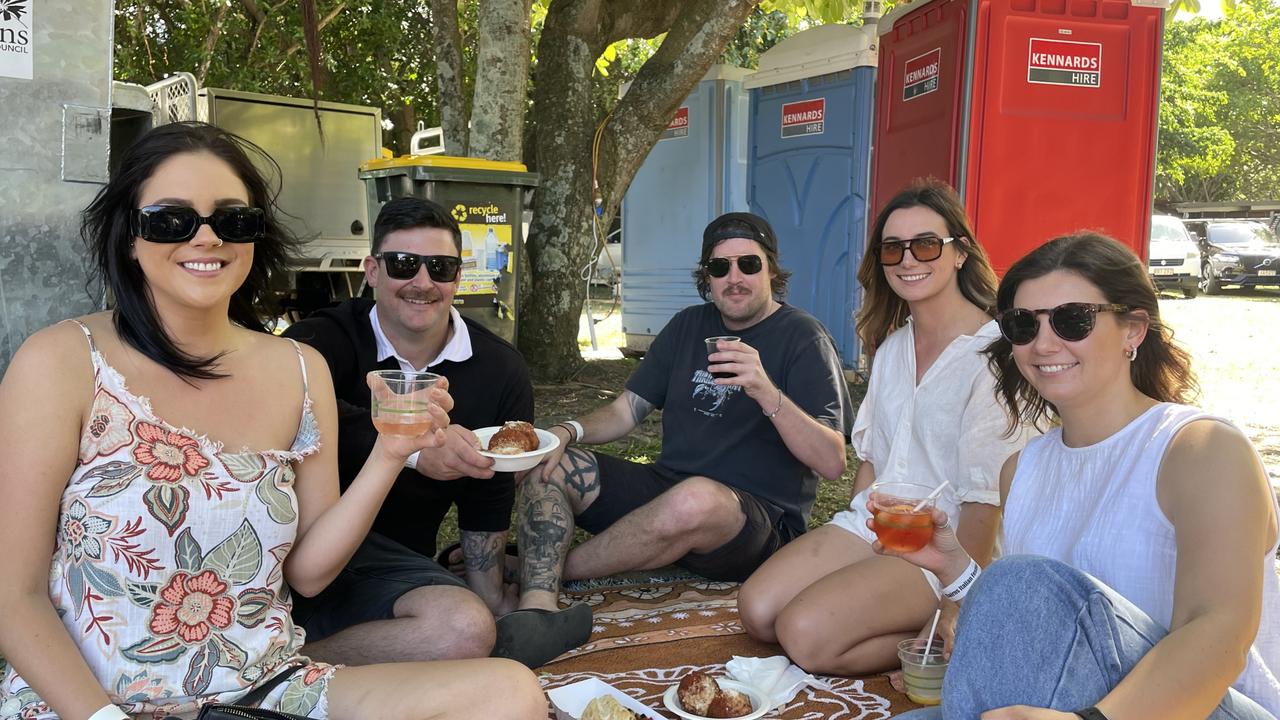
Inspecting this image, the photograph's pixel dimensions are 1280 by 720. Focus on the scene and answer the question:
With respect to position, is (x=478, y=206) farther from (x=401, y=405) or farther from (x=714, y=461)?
(x=401, y=405)

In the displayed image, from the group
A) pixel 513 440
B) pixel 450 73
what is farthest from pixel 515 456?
pixel 450 73

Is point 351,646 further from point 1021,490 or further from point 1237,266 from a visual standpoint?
point 1237,266

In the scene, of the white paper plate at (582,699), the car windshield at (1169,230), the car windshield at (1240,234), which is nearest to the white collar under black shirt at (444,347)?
the white paper plate at (582,699)

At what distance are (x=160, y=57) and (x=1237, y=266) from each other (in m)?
20.8

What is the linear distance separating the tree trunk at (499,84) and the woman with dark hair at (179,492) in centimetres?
525

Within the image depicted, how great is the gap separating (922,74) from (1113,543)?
16.7ft

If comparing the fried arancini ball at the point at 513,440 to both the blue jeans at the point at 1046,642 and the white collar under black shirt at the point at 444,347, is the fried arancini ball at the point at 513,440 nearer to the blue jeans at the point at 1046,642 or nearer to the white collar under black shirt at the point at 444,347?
the white collar under black shirt at the point at 444,347

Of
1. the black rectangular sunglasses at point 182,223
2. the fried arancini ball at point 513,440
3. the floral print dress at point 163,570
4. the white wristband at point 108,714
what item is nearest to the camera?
the white wristband at point 108,714

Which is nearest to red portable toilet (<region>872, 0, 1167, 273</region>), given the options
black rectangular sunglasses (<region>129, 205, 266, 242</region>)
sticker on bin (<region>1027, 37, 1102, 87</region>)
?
sticker on bin (<region>1027, 37, 1102, 87</region>)

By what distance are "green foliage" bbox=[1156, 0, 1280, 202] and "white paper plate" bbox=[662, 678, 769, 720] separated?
33409mm

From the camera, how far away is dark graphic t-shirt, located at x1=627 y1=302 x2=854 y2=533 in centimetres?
391

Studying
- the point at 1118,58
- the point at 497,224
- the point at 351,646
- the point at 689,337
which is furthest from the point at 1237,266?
the point at 351,646

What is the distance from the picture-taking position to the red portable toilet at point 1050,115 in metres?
6.04

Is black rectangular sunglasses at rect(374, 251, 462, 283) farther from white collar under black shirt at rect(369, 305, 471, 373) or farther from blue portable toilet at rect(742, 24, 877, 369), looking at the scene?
blue portable toilet at rect(742, 24, 877, 369)
